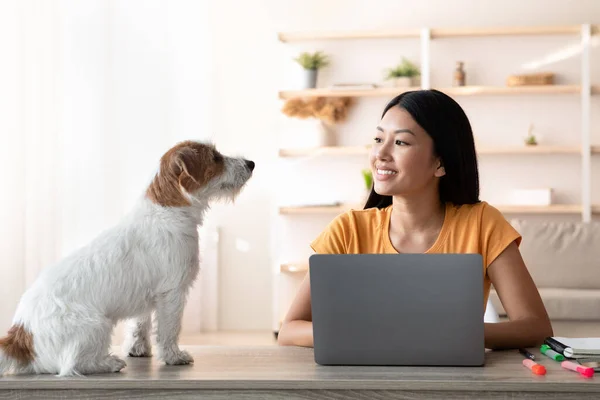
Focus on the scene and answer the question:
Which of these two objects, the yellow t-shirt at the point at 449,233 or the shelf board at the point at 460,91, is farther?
the shelf board at the point at 460,91

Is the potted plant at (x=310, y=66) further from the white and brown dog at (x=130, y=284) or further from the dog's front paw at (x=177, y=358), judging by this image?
the dog's front paw at (x=177, y=358)

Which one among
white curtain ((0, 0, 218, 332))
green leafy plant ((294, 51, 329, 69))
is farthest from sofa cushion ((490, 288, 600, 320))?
white curtain ((0, 0, 218, 332))

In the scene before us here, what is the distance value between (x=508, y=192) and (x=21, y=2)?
3.50m

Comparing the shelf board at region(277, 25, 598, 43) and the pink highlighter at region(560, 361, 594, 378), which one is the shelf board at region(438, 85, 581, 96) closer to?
the shelf board at region(277, 25, 598, 43)

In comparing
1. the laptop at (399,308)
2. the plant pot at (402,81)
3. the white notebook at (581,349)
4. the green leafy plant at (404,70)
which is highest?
the green leafy plant at (404,70)

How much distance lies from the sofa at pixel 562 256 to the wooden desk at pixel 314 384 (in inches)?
130

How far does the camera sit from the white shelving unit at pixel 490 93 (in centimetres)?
554

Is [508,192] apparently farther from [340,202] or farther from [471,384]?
[471,384]

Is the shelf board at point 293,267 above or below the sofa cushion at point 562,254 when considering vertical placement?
below

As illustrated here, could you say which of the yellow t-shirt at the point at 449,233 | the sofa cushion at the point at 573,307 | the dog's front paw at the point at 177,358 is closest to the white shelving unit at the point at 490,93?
the sofa cushion at the point at 573,307

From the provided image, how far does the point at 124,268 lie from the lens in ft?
4.92

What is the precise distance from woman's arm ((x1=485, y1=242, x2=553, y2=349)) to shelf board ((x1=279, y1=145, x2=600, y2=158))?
12.2ft

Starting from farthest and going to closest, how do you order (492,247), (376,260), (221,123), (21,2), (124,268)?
(221,123), (21,2), (492,247), (124,268), (376,260)

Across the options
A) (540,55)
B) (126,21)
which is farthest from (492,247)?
(126,21)
